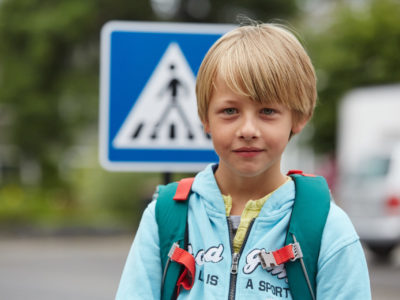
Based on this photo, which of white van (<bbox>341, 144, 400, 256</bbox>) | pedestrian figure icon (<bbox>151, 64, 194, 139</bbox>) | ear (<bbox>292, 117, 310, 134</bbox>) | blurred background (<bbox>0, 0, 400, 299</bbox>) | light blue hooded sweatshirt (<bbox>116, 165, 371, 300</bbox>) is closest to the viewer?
light blue hooded sweatshirt (<bbox>116, 165, 371, 300</bbox>)

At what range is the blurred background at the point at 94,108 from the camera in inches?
711

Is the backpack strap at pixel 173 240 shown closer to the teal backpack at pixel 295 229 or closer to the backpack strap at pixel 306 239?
the teal backpack at pixel 295 229

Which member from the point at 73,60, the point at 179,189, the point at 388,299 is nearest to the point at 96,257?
the point at 388,299

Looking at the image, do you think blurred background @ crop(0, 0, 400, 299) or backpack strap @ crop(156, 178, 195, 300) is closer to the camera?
backpack strap @ crop(156, 178, 195, 300)

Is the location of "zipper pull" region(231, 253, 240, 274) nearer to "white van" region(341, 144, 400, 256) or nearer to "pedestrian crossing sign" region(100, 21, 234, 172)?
"pedestrian crossing sign" region(100, 21, 234, 172)

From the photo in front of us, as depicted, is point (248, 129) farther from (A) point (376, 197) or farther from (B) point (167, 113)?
(A) point (376, 197)

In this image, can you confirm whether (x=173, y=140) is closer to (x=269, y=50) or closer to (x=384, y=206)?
(x=269, y=50)

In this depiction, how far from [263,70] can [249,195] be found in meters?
0.32

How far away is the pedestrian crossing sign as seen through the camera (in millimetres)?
4109

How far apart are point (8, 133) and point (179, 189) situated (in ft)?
72.9

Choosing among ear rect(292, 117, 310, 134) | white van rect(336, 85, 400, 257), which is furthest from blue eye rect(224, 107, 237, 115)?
white van rect(336, 85, 400, 257)

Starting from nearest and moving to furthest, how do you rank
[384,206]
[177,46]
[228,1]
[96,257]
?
1. [177,46]
2. [384,206]
3. [96,257]
4. [228,1]

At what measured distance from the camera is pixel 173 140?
4.16 meters

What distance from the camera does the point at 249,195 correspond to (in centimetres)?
203
